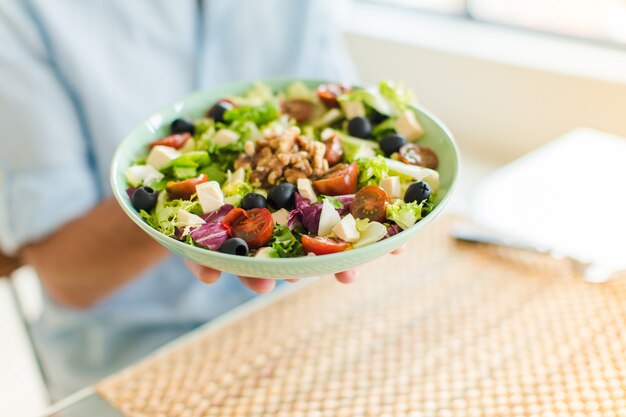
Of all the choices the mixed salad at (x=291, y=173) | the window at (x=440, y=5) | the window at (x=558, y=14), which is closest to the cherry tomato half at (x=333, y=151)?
the mixed salad at (x=291, y=173)

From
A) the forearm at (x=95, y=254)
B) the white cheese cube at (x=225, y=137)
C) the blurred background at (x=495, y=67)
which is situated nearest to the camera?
the white cheese cube at (x=225, y=137)

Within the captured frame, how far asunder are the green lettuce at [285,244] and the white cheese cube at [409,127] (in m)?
0.26

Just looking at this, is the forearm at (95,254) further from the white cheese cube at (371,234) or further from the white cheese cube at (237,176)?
the white cheese cube at (371,234)

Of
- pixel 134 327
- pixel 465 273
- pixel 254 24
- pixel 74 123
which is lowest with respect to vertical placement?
pixel 134 327

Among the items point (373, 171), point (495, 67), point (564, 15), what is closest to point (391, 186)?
point (373, 171)

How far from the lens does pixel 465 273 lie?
1.07 metres

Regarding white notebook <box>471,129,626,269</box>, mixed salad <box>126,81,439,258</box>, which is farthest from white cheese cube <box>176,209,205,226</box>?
white notebook <box>471,129,626,269</box>

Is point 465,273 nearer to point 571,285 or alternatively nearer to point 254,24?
point 571,285

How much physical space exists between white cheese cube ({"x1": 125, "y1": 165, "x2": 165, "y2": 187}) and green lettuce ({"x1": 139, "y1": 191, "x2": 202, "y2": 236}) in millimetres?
39

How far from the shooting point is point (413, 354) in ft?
2.88

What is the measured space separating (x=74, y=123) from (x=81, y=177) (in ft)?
0.35

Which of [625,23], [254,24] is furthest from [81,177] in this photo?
[625,23]

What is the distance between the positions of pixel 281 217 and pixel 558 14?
1520mm

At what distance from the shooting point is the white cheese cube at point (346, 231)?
68 cm
